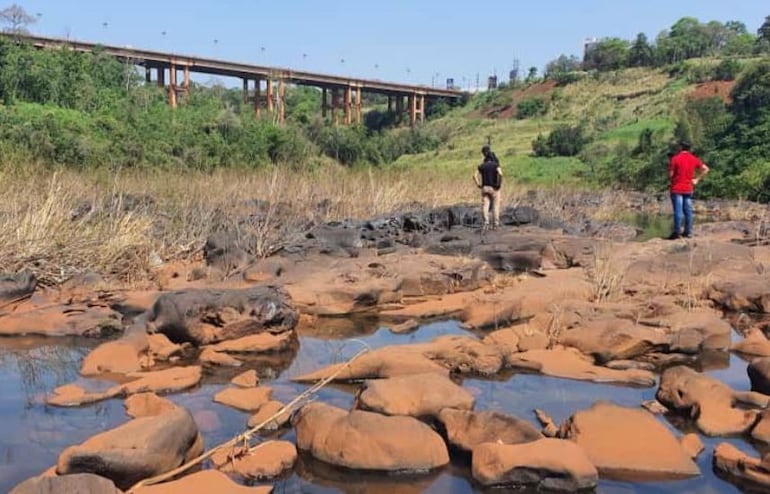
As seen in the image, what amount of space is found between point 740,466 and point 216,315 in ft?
16.5

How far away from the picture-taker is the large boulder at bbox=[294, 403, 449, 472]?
493 cm

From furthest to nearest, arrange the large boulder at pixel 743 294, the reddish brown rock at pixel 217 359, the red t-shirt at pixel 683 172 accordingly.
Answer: the red t-shirt at pixel 683 172 < the large boulder at pixel 743 294 < the reddish brown rock at pixel 217 359

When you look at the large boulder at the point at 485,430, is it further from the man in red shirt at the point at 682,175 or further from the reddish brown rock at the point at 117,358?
the man in red shirt at the point at 682,175

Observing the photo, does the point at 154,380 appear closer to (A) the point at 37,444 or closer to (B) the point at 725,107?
(A) the point at 37,444

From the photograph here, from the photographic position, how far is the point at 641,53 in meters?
72.2

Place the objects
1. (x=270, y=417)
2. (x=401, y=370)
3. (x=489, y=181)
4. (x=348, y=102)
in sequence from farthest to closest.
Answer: (x=348, y=102) → (x=489, y=181) → (x=401, y=370) → (x=270, y=417)

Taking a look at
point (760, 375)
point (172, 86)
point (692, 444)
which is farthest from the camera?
point (172, 86)

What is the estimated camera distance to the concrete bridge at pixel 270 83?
2023 inches

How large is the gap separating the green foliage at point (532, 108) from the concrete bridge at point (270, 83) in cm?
1273

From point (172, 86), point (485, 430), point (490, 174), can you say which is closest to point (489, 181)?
point (490, 174)

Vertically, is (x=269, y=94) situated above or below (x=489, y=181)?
above

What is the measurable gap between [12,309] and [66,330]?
3.55 feet

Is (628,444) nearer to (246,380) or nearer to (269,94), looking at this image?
(246,380)

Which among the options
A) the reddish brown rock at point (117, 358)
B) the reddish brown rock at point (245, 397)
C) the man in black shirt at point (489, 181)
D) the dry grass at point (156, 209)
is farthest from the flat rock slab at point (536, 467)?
the man in black shirt at point (489, 181)
